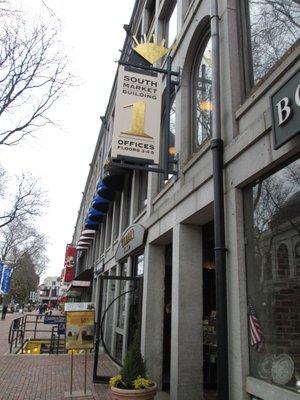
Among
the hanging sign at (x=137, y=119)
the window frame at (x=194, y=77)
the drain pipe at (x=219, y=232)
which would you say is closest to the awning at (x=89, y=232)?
the hanging sign at (x=137, y=119)

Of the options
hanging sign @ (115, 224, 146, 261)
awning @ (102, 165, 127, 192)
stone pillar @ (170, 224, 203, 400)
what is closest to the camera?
stone pillar @ (170, 224, 203, 400)

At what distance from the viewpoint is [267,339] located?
15.4 feet

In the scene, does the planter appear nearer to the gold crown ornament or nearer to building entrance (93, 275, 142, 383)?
building entrance (93, 275, 142, 383)

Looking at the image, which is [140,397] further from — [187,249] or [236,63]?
[236,63]

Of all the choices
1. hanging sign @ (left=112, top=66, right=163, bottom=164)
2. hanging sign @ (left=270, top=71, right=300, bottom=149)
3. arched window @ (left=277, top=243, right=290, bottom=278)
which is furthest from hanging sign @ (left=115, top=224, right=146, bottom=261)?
hanging sign @ (left=270, top=71, right=300, bottom=149)

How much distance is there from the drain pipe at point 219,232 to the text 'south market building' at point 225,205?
0.02 metres

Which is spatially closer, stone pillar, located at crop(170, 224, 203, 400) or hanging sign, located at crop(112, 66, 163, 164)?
stone pillar, located at crop(170, 224, 203, 400)

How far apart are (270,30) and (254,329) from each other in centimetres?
398

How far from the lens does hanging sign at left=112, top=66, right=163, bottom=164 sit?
8262mm

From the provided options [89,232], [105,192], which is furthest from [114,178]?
[89,232]

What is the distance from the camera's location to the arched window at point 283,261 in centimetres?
454

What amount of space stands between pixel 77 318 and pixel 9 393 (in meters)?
1.97

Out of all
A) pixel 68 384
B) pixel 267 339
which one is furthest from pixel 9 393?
pixel 267 339

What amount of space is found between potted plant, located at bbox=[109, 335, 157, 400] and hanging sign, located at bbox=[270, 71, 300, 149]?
14.0 feet
